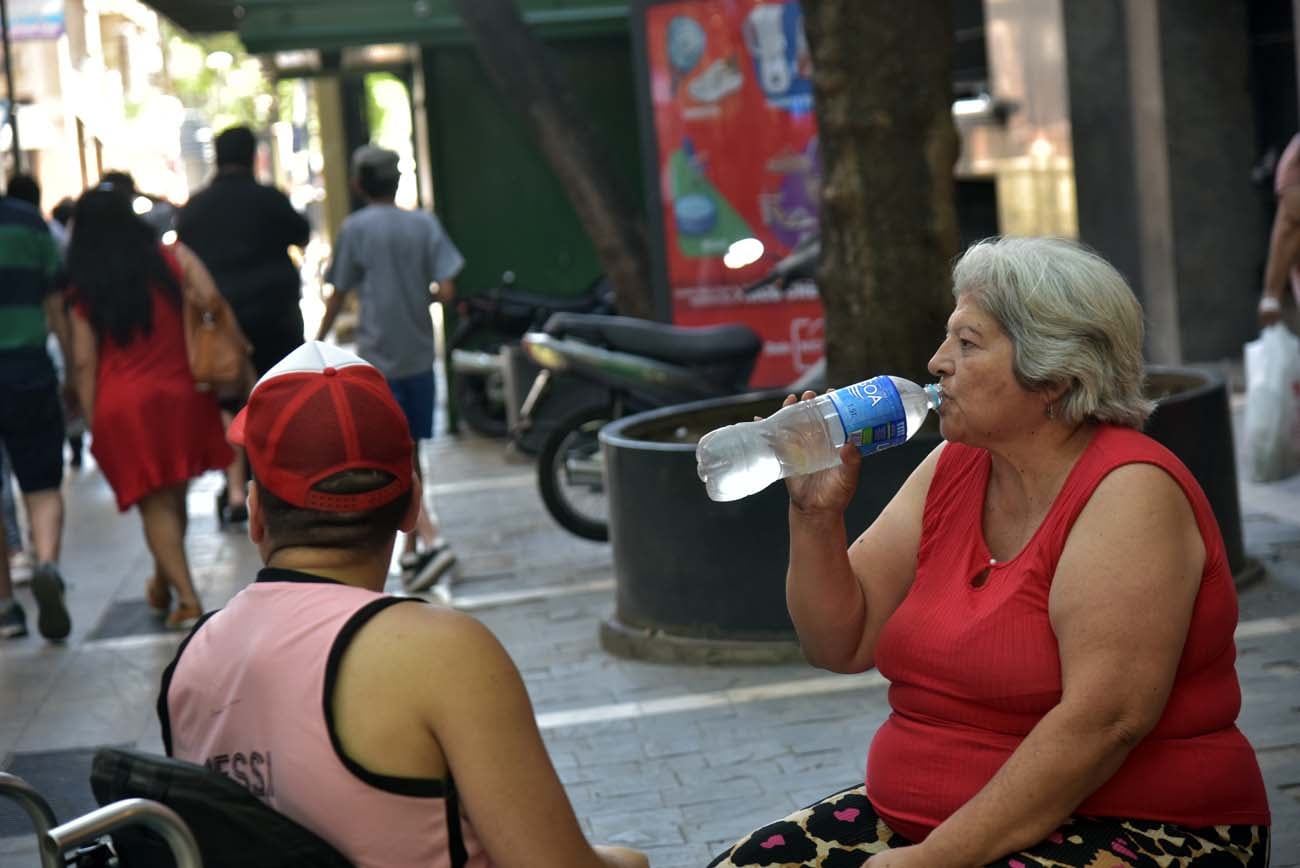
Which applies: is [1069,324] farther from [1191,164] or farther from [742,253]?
[1191,164]

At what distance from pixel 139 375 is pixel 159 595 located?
40.8 inches

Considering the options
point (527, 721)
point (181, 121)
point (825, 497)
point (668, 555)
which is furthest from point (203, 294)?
point (181, 121)

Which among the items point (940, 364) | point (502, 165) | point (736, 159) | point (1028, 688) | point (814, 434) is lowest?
point (1028, 688)

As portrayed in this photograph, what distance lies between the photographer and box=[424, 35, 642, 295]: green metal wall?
14055mm

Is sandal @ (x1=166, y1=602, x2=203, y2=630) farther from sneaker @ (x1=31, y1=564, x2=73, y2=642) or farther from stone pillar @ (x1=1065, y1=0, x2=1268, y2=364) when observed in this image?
stone pillar @ (x1=1065, y1=0, x2=1268, y2=364)

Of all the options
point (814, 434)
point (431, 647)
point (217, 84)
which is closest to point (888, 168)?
point (814, 434)

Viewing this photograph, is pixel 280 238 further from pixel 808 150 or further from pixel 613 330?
pixel 808 150

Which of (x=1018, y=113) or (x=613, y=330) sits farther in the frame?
(x=1018, y=113)

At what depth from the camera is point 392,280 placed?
884 cm

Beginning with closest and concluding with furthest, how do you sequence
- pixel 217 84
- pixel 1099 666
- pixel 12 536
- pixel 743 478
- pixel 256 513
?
pixel 256 513, pixel 1099 666, pixel 743 478, pixel 12 536, pixel 217 84

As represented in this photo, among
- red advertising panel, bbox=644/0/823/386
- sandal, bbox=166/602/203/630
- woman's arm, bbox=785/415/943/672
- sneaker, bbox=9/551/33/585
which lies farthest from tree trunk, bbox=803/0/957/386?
sneaker, bbox=9/551/33/585

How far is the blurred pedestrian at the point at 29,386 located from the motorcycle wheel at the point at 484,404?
5546mm

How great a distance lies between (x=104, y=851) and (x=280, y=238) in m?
7.63

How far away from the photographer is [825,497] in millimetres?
3045
